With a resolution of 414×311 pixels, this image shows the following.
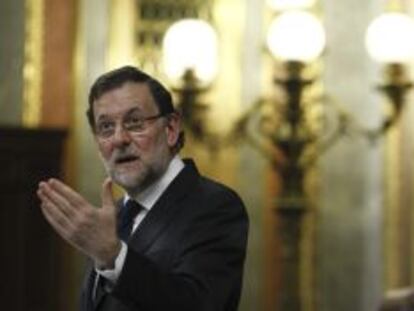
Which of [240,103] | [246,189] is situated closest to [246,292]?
[246,189]

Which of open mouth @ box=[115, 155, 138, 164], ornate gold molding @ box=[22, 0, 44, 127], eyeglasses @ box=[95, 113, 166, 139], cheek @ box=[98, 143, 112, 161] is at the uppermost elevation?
eyeglasses @ box=[95, 113, 166, 139]

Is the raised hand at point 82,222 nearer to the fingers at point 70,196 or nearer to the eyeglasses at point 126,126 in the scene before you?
the fingers at point 70,196

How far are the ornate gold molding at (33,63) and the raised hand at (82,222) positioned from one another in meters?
5.78

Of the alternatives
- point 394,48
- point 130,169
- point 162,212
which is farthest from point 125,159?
point 394,48

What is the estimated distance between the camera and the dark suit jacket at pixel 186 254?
225 cm

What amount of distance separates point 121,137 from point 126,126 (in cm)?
3

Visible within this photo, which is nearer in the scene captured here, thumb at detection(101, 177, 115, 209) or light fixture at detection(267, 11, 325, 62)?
thumb at detection(101, 177, 115, 209)

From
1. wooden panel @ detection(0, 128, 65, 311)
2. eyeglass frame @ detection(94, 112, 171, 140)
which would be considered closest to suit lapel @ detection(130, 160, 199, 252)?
eyeglass frame @ detection(94, 112, 171, 140)

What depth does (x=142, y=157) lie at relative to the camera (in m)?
2.48

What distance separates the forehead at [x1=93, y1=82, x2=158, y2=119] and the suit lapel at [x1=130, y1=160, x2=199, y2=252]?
15 centimetres

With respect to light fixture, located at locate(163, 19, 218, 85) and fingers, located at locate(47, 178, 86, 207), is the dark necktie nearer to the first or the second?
fingers, located at locate(47, 178, 86, 207)

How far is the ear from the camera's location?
255cm

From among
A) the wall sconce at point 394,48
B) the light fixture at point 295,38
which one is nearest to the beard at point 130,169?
the light fixture at point 295,38

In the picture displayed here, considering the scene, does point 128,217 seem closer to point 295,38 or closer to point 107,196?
point 107,196
